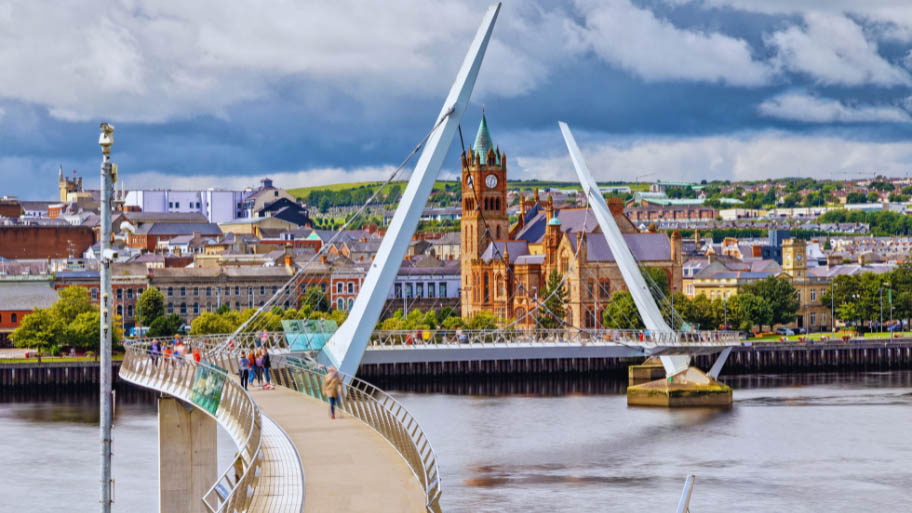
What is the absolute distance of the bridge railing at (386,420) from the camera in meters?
17.0

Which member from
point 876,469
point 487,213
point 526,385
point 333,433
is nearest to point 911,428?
point 876,469

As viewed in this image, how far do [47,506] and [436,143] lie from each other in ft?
51.4

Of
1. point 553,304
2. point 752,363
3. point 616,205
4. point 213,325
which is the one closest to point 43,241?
point 616,205

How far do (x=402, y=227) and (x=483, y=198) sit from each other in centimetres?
6286

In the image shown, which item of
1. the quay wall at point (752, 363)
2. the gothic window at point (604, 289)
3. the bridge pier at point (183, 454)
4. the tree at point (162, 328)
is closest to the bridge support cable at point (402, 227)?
the bridge pier at point (183, 454)

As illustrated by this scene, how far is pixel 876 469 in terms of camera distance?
121 feet

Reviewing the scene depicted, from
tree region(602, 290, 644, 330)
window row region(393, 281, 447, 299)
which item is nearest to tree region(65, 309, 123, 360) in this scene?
tree region(602, 290, 644, 330)

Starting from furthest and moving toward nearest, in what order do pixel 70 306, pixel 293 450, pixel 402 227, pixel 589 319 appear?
pixel 589 319, pixel 70 306, pixel 402 227, pixel 293 450

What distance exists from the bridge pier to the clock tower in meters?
70.7

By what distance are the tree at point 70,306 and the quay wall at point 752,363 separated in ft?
51.0

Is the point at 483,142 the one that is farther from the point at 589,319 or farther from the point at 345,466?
the point at 345,466

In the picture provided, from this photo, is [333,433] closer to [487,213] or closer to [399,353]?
[399,353]

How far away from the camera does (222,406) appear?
23.3 meters

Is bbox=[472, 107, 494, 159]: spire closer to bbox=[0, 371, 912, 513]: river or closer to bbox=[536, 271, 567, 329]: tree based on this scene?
bbox=[536, 271, 567, 329]: tree
